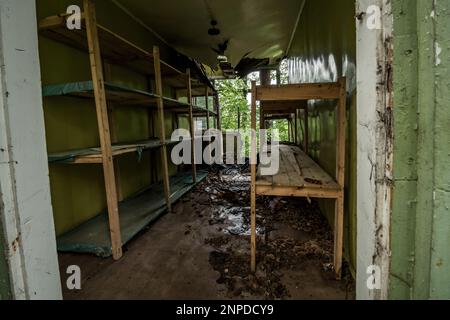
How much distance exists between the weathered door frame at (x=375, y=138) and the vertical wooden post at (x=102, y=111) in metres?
1.64

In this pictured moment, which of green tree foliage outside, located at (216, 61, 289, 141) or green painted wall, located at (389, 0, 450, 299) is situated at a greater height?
green tree foliage outside, located at (216, 61, 289, 141)

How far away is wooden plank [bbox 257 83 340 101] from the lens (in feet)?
4.69

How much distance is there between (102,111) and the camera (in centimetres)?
173

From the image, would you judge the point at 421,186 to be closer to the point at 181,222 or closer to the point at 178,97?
the point at 181,222

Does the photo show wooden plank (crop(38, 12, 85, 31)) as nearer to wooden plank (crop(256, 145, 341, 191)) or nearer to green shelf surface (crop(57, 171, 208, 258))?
green shelf surface (crop(57, 171, 208, 258))

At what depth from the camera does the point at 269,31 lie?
3953mm

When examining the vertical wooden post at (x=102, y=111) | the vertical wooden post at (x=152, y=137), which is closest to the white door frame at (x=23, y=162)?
the vertical wooden post at (x=102, y=111)

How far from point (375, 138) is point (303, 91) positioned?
80cm

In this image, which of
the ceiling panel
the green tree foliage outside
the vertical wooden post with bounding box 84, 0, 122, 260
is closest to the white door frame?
the vertical wooden post with bounding box 84, 0, 122, 260

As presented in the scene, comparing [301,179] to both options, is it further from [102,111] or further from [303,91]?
[102,111]

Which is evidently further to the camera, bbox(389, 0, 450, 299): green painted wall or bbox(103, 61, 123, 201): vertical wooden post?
bbox(103, 61, 123, 201): vertical wooden post

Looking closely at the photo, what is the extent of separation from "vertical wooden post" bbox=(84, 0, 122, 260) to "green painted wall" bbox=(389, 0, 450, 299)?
1737 millimetres

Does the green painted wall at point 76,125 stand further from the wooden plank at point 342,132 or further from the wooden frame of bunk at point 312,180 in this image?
the wooden plank at point 342,132

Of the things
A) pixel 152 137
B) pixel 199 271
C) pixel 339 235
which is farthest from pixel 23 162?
pixel 152 137
